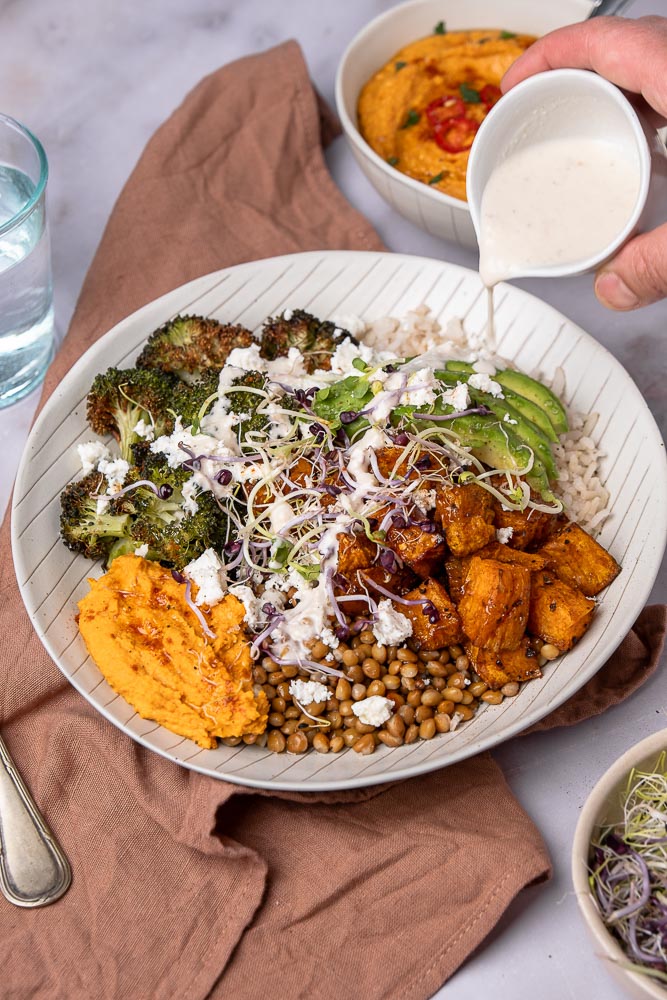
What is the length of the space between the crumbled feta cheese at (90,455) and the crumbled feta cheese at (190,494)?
0.44m

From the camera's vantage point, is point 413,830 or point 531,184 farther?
point 531,184

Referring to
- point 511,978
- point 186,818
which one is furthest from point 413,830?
→ point 186,818

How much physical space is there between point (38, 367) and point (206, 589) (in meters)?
1.76

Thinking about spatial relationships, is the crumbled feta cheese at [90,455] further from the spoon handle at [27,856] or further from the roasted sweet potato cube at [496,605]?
the roasted sweet potato cube at [496,605]

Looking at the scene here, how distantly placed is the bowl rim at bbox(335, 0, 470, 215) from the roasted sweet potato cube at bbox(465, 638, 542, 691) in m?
1.95

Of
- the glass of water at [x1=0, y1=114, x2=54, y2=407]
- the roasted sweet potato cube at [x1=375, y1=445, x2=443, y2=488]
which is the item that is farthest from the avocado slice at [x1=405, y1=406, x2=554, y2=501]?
the glass of water at [x1=0, y1=114, x2=54, y2=407]

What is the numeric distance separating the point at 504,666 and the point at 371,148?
271 centimetres

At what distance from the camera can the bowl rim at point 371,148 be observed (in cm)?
454

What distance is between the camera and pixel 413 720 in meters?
3.62

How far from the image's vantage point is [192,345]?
14.1ft

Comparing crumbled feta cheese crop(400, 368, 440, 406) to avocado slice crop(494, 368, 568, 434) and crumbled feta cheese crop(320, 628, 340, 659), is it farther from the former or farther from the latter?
crumbled feta cheese crop(320, 628, 340, 659)

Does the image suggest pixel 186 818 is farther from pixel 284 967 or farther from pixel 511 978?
pixel 511 978

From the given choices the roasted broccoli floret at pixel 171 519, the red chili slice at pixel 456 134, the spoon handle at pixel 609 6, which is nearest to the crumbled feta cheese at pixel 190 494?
the roasted broccoli floret at pixel 171 519

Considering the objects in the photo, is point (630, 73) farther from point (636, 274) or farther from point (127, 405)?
point (127, 405)
